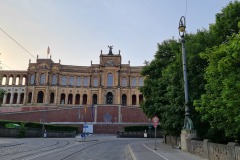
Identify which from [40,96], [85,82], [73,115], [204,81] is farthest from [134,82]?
[204,81]

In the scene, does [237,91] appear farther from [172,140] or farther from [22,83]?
[22,83]

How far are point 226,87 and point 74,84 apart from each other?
226ft

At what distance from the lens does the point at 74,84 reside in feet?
257

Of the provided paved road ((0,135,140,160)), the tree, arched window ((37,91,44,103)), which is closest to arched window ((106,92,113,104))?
arched window ((37,91,44,103))

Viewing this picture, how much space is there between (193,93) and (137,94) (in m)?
58.4

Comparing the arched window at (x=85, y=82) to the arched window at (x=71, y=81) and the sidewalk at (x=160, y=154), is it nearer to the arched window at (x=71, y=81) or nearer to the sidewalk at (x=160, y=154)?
the arched window at (x=71, y=81)

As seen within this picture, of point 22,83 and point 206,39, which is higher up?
point 22,83

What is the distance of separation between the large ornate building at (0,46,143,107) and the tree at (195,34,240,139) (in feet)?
200

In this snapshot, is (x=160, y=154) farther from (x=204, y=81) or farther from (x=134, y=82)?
(x=134, y=82)

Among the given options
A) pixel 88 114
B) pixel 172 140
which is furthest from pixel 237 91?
pixel 88 114

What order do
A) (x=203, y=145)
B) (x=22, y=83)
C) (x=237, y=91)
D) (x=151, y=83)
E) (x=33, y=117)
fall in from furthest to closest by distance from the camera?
(x=22, y=83)
(x=33, y=117)
(x=151, y=83)
(x=203, y=145)
(x=237, y=91)

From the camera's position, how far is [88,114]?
63.4 metres

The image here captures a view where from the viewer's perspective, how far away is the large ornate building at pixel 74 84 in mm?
75438

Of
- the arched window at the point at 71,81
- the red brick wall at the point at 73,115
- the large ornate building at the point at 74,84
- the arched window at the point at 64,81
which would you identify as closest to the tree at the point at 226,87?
the red brick wall at the point at 73,115
